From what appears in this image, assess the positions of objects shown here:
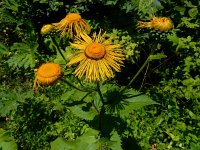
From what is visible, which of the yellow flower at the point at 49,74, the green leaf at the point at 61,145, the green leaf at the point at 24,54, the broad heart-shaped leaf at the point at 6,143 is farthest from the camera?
the green leaf at the point at 24,54

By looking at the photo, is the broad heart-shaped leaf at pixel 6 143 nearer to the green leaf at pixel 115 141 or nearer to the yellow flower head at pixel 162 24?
the green leaf at pixel 115 141

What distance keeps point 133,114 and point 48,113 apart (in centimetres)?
93

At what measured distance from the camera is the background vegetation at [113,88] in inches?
125

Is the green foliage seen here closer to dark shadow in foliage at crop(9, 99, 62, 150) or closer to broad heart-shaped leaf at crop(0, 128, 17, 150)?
dark shadow in foliage at crop(9, 99, 62, 150)

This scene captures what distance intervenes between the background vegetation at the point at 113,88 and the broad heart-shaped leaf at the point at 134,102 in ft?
0.45

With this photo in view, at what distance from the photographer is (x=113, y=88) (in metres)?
2.67

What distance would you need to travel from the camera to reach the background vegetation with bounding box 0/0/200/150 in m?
3.18

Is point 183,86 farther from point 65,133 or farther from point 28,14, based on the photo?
point 28,14

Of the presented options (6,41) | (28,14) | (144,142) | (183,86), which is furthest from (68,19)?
(6,41)

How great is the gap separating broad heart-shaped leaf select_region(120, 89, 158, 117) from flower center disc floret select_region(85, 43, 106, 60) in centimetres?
48

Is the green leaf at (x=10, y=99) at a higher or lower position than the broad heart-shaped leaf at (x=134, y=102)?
lower

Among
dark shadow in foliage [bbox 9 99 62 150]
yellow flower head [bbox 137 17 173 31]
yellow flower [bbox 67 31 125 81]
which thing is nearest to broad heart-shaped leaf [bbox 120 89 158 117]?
yellow flower [bbox 67 31 125 81]

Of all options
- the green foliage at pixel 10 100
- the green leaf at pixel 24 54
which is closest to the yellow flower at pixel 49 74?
the green foliage at pixel 10 100

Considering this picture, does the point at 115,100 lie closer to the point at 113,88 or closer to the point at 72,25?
the point at 113,88
